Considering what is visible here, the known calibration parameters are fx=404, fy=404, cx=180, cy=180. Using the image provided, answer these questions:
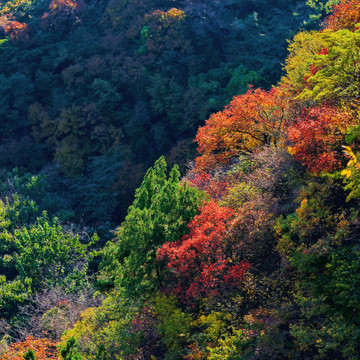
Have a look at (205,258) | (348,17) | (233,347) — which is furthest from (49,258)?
(348,17)

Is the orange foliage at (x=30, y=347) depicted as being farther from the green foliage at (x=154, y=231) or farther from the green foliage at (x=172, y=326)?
the green foliage at (x=172, y=326)

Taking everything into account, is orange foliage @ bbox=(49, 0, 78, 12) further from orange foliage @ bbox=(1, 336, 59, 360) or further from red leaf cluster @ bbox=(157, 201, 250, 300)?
orange foliage @ bbox=(1, 336, 59, 360)

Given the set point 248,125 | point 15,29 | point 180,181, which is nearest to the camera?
point 248,125

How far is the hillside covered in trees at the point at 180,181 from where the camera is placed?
39.8ft

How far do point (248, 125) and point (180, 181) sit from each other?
14.2ft

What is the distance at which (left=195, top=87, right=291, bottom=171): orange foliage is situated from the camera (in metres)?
19.4

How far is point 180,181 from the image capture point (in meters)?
20.3

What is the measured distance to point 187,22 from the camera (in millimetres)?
38406

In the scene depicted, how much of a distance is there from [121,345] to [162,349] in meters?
1.47

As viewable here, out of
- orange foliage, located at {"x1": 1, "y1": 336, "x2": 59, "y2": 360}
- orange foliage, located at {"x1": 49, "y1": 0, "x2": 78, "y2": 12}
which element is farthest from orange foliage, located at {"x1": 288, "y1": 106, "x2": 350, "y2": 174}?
orange foliage, located at {"x1": 49, "y1": 0, "x2": 78, "y2": 12}

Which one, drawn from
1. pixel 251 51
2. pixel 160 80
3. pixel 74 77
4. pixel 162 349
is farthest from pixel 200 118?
pixel 162 349

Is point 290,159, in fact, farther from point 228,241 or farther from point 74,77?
point 74,77

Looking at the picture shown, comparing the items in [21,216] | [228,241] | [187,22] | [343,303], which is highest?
[187,22]

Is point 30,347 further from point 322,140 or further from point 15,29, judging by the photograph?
point 15,29
